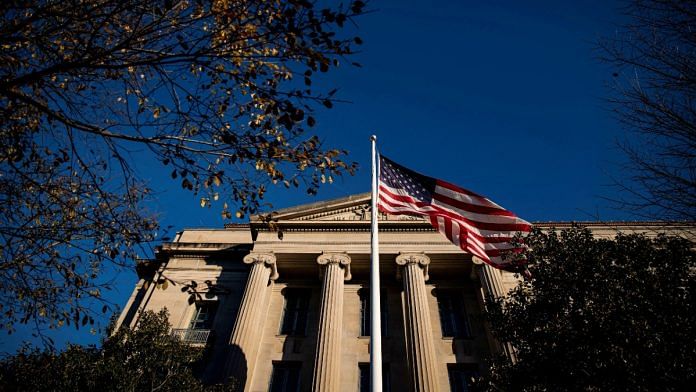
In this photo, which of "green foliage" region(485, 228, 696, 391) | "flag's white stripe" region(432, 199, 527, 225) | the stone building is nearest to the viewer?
"green foliage" region(485, 228, 696, 391)

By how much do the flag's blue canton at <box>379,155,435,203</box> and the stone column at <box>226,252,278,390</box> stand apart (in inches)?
335

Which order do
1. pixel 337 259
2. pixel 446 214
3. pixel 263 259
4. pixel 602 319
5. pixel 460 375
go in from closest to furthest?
pixel 602 319 → pixel 446 214 → pixel 460 375 → pixel 337 259 → pixel 263 259

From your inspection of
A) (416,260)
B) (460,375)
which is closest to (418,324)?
(460,375)

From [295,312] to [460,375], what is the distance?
28.3 ft

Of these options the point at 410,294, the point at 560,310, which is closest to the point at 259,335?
the point at 410,294

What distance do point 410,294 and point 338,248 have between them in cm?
473

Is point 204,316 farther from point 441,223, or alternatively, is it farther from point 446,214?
point 446,214

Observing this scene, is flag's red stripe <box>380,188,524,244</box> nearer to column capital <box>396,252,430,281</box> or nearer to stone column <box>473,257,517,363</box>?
stone column <box>473,257,517,363</box>

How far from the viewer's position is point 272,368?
17.3 meters

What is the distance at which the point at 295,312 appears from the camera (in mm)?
20266

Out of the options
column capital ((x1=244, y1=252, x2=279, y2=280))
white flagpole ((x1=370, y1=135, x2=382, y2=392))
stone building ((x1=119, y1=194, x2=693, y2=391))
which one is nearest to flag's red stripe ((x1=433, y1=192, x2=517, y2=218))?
white flagpole ((x1=370, y1=135, x2=382, y2=392))

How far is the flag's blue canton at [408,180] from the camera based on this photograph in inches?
420

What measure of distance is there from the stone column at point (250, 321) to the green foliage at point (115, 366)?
1961 millimetres

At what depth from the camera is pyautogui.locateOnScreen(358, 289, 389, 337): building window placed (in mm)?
18837
